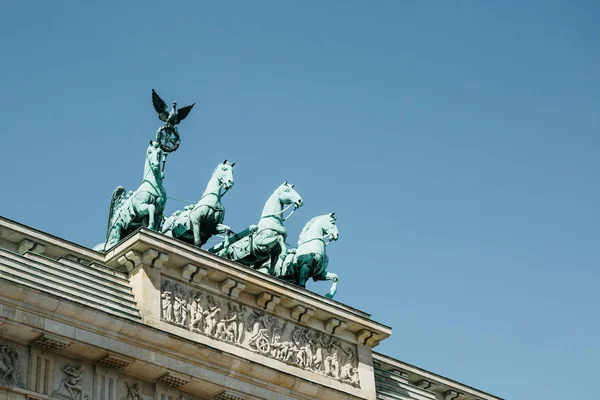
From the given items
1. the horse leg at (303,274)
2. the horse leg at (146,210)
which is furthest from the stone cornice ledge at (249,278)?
the horse leg at (146,210)

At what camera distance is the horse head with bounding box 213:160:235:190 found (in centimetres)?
3469

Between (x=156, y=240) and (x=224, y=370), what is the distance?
10.6 feet

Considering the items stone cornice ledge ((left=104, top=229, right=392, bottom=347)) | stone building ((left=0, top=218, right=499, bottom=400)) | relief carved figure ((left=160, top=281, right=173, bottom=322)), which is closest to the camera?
stone building ((left=0, top=218, right=499, bottom=400))

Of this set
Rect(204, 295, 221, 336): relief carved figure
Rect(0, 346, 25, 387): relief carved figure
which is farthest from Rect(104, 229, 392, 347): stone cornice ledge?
Rect(0, 346, 25, 387): relief carved figure

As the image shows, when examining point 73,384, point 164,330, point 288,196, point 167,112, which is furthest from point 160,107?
point 73,384

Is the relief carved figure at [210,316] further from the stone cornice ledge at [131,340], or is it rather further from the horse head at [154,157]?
the horse head at [154,157]

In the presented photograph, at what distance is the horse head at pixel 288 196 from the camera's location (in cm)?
3575

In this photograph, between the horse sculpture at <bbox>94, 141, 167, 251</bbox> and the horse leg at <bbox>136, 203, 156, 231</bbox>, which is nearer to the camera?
the horse leg at <bbox>136, 203, 156, 231</bbox>

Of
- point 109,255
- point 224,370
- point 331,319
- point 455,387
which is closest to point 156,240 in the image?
point 109,255

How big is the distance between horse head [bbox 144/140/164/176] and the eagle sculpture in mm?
997

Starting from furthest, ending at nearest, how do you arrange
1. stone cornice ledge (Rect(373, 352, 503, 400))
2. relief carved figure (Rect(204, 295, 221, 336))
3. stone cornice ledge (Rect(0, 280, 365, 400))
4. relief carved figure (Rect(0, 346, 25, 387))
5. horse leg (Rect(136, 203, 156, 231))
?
stone cornice ledge (Rect(373, 352, 503, 400))
horse leg (Rect(136, 203, 156, 231))
relief carved figure (Rect(204, 295, 221, 336))
stone cornice ledge (Rect(0, 280, 365, 400))
relief carved figure (Rect(0, 346, 25, 387))

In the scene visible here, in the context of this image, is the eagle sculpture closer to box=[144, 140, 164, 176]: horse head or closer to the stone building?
box=[144, 140, 164, 176]: horse head

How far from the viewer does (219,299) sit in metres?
31.7

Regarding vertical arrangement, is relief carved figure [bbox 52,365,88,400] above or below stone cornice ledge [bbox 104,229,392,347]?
below
